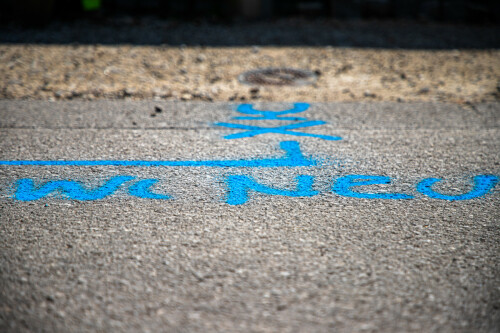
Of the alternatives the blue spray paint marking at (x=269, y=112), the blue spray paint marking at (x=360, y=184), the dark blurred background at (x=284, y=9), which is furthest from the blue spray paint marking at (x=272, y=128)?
the dark blurred background at (x=284, y=9)

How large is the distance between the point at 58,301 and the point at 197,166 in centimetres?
142

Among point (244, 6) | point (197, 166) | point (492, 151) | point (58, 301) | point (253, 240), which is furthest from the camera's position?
point (244, 6)

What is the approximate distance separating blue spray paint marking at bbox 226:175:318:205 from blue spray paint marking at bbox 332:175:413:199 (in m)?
0.18

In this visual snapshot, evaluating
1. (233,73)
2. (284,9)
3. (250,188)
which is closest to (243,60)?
(233,73)

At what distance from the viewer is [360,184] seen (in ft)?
9.25

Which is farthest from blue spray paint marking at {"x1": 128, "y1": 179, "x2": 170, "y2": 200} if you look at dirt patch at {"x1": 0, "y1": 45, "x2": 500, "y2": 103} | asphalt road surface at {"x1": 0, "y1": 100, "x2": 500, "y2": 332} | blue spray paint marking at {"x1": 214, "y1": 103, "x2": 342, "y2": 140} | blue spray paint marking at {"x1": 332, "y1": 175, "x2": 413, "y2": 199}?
dirt patch at {"x1": 0, "y1": 45, "x2": 500, "y2": 103}

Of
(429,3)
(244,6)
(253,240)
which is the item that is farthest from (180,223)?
(429,3)

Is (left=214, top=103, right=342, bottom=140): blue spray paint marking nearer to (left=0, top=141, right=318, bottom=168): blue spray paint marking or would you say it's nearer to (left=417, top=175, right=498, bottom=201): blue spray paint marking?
(left=0, top=141, right=318, bottom=168): blue spray paint marking

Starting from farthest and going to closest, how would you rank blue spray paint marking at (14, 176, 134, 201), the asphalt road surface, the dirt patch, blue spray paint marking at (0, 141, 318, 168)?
the dirt patch → blue spray paint marking at (0, 141, 318, 168) → blue spray paint marking at (14, 176, 134, 201) → the asphalt road surface

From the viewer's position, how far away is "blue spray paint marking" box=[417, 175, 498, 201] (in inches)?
105

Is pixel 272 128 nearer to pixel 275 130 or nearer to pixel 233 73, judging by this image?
pixel 275 130

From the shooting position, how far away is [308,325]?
5.67ft

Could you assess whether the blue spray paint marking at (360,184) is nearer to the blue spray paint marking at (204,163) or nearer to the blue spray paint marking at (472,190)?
the blue spray paint marking at (472,190)

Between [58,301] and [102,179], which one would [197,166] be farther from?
[58,301]
